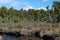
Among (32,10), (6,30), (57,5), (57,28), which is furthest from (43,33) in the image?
(32,10)

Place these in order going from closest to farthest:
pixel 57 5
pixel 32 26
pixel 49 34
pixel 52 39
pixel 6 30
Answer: pixel 52 39 < pixel 49 34 < pixel 32 26 < pixel 6 30 < pixel 57 5

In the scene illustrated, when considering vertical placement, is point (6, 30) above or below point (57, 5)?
below

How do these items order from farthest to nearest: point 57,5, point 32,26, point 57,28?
point 57,5 → point 32,26 → point 57,28

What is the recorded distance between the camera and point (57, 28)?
4188 centimetres

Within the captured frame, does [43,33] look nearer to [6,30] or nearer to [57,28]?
[57,28]

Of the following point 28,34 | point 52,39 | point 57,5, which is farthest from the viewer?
point 57,5

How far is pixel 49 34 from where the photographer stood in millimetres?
39156

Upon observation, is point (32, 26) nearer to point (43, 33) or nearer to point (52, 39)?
point (43, 33)

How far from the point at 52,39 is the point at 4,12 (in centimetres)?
6338

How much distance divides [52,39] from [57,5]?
129 feet

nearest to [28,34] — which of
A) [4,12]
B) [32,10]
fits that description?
[4,12]

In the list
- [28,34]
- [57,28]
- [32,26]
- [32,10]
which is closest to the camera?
[57,28]

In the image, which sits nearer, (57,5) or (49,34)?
(49,34)

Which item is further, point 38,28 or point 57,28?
point 38,28
